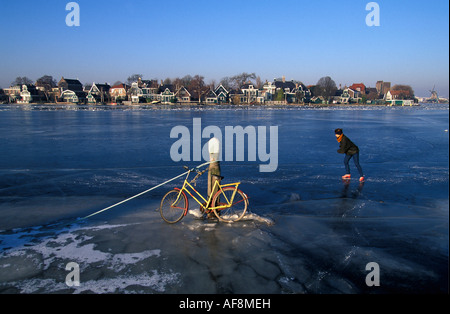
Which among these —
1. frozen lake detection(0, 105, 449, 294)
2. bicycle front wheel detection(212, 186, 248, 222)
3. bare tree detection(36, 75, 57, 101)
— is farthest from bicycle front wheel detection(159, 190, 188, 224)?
bare tree detection(36, 75, 57, 101)

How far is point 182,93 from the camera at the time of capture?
11006 cm

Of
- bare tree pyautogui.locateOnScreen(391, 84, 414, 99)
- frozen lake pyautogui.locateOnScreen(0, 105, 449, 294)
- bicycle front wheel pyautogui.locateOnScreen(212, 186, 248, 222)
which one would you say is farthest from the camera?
bare tree pyautogui.locateOnScreen(391, 84, 414, 99)

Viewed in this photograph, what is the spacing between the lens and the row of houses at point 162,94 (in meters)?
110

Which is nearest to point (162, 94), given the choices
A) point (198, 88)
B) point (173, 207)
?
point (198, 88)

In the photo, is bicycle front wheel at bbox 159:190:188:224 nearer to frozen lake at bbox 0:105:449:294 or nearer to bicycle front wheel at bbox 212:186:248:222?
frozen lake at bbox 0:105:449:294

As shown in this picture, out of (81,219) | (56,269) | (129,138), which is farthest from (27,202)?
(129,138)

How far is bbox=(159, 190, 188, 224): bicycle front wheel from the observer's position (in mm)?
6438

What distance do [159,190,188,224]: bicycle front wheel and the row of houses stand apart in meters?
103

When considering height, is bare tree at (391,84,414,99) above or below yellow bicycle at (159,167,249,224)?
above

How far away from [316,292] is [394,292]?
105cm

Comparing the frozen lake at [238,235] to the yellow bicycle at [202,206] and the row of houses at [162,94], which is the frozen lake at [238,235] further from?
the row of houses at [162,94]

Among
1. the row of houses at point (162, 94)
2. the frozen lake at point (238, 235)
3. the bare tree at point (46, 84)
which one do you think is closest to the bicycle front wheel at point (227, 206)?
the frozen lake at point (238, 235)

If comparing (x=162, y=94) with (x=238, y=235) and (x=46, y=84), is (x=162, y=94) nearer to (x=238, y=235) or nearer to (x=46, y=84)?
(x=46, y=84)

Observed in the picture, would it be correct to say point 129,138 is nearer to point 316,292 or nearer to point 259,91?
point 316,292
